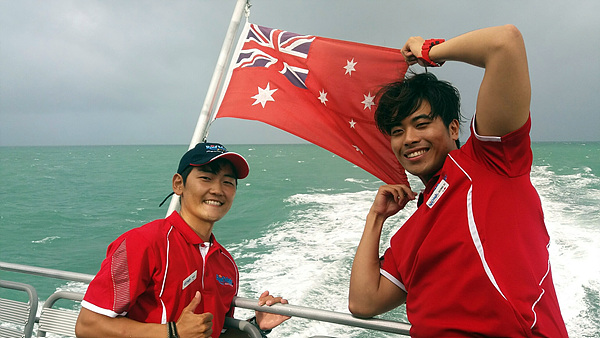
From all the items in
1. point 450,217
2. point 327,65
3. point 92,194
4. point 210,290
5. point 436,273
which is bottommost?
point 92,194

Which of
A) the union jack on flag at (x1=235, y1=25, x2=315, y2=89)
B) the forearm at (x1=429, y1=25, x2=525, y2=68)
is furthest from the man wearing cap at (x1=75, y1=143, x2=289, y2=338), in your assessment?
the union jack on flag at (x1=235, y1=25, x2=315, y2=89)

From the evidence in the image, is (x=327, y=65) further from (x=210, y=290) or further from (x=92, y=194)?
(x=92, y=194)

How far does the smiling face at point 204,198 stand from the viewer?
2170 millimetres

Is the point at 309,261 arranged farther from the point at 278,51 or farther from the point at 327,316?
the point at 327,316

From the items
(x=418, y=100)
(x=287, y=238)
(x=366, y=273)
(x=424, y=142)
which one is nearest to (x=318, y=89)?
(x=418, y=100)

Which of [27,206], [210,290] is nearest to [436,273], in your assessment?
[210,290]

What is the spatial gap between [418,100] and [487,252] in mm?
755

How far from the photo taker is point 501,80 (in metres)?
1.38

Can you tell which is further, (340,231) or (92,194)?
(92,194)

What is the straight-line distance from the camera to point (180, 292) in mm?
1889

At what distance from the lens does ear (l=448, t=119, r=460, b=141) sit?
1876 mm

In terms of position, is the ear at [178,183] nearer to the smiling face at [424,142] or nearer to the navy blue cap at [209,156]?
the navy blue cap at [209,156]

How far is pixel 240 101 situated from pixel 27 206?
26.0 m

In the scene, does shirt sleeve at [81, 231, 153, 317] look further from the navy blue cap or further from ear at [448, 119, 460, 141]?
ear at [448, 119, 460, 141]
